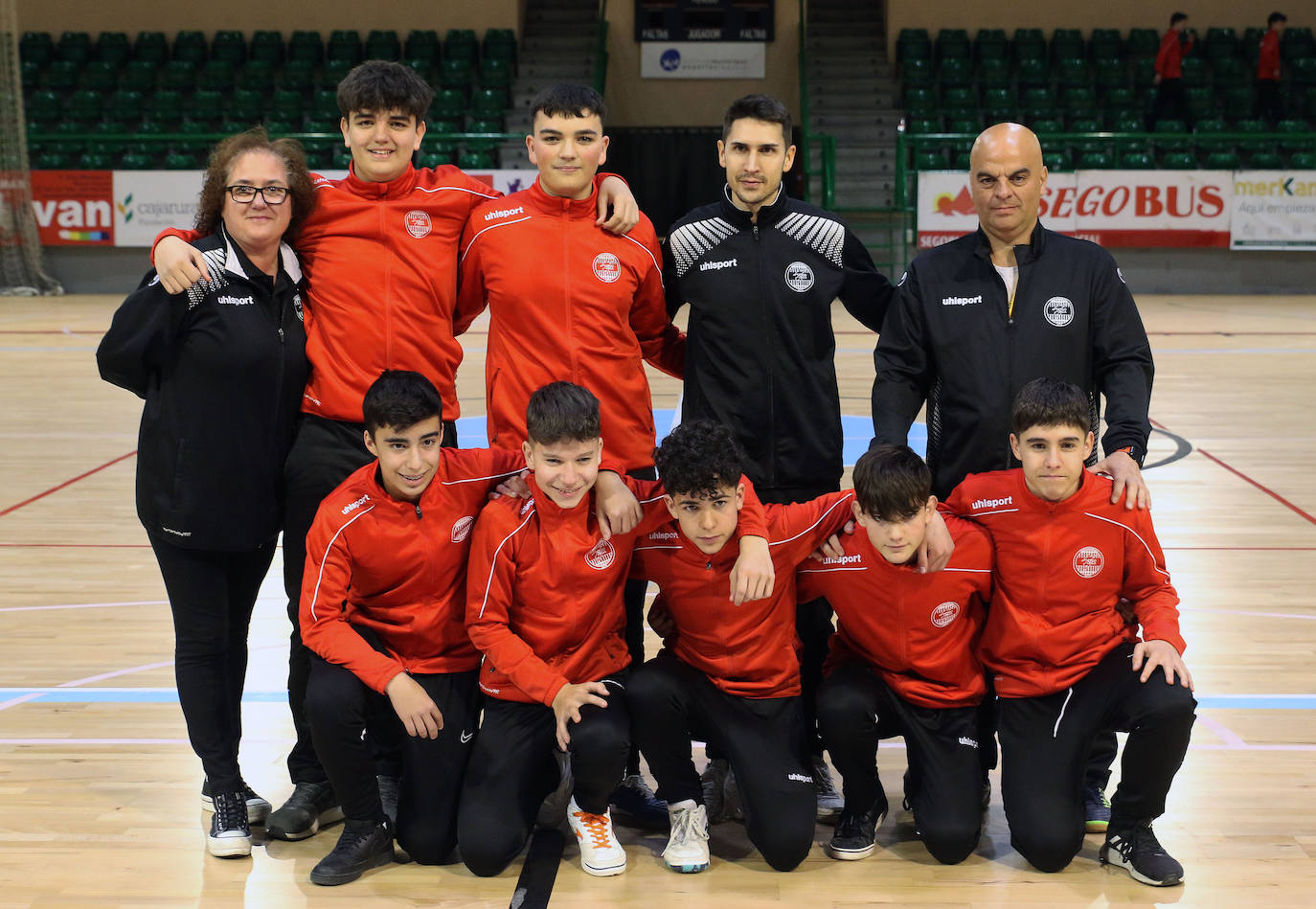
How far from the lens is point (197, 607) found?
2.99 m

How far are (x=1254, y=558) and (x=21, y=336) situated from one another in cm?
1041

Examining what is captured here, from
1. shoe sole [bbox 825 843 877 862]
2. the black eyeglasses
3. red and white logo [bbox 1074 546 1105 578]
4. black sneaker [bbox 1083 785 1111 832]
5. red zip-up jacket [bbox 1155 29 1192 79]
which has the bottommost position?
shoe sole [bbox 825 843 877 862]

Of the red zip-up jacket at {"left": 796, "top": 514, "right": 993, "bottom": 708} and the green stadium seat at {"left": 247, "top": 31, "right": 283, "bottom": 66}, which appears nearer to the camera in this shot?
the red zip-up jacket at {"left": 796, "top": 514, "right": 993, "bottom": 708}

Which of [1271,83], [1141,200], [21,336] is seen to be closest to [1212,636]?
[21,336]

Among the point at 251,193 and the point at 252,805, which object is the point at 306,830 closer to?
the point at 252,805

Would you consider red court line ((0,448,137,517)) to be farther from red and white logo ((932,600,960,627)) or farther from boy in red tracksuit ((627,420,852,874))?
red and white logo ((932,600,960,627))

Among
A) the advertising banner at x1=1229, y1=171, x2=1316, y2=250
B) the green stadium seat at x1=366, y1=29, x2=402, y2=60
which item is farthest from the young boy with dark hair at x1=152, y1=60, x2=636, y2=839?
the green stadium seat at x1=366, y1=29, x2=402, y2=60

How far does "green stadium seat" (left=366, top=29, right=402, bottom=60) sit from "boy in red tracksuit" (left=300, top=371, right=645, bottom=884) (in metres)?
15.6

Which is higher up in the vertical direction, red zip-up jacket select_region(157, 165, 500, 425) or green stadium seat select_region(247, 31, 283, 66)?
green stadium seat select_region(247, 31, 283, 66)

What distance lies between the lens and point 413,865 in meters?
2.95

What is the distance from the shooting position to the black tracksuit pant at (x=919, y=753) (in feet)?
9.56

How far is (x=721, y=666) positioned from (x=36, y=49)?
58.6 feet

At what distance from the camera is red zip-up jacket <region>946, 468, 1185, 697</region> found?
9.69ft

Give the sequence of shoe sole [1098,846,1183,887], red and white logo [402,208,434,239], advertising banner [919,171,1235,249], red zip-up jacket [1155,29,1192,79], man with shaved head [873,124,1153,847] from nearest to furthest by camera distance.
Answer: shoe sole [1098,846,1183,887], man with shaved head [873,124,1153,847], red and white logo [402,208,434,239], advertising banner [919,171,1235,249], red zip-up jacket [1155,29,1192,79]
